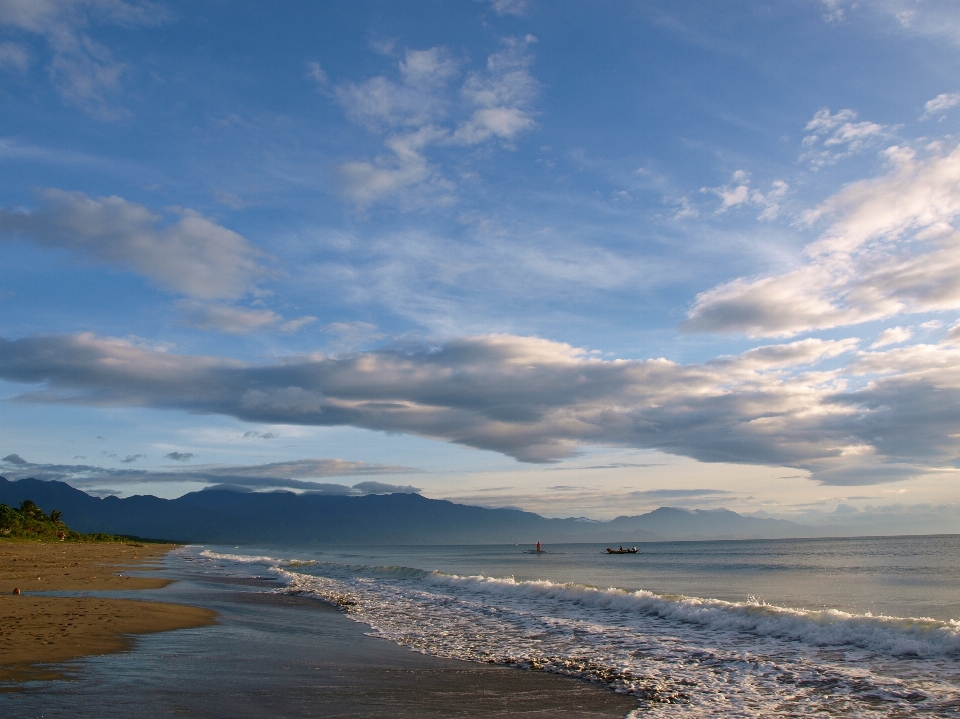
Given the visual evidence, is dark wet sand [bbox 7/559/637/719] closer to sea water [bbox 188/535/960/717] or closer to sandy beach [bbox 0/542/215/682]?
sandy beach [bbox 0/542/215/682]

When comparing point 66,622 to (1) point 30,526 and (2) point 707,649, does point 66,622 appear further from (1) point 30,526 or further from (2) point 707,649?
(1) point 30,526

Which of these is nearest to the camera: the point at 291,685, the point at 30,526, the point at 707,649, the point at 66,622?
the point at 291,685

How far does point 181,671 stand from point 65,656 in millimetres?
2648

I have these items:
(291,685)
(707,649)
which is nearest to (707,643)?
(707,649)

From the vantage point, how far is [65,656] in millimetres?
12539

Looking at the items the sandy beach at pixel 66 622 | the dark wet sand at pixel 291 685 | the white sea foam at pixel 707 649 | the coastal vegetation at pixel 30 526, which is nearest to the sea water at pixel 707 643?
the white sea foam at pixel 707 649

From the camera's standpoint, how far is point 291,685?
11281 mm

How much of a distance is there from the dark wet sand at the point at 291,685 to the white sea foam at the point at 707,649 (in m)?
1.37

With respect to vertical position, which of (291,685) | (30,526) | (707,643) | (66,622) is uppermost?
(291,685)

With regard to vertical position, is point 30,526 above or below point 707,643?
below

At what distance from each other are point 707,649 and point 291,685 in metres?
11.0

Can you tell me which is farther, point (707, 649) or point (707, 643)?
point (707, 643)

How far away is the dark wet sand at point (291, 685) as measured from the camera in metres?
9.54

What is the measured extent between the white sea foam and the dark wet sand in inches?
53.9
